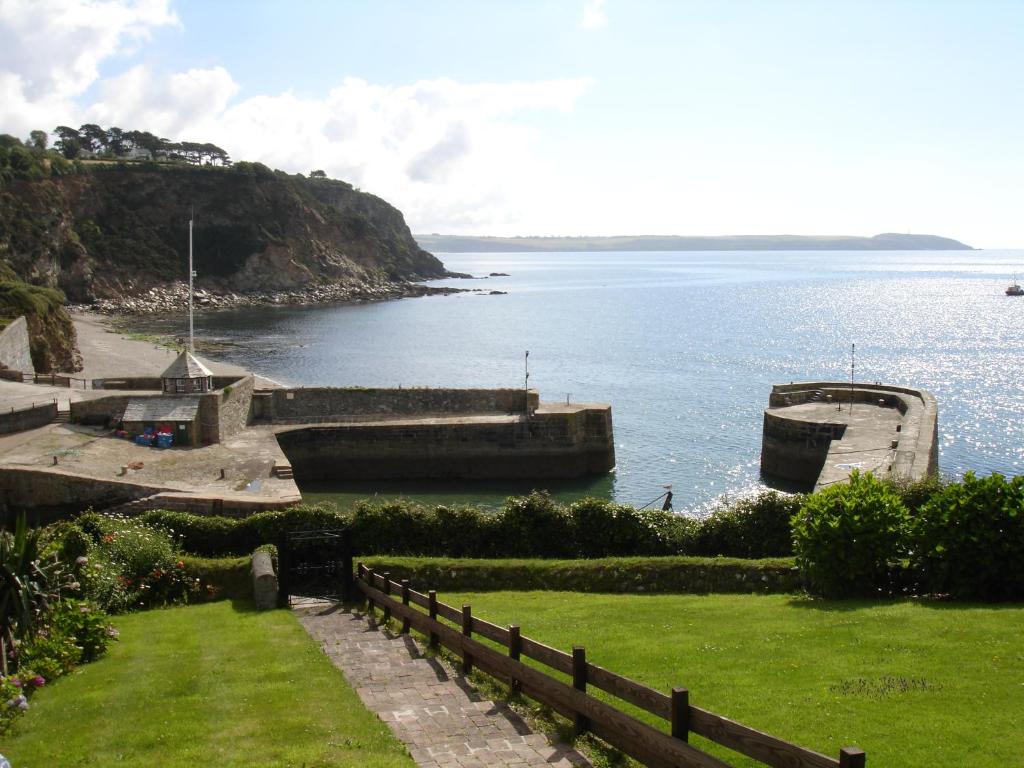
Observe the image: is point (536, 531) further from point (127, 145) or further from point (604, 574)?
point (127, 145)

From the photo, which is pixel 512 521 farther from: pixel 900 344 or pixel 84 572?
pixel 900 344

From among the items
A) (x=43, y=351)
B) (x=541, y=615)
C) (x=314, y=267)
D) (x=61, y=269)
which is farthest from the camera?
(x=314, y=267)

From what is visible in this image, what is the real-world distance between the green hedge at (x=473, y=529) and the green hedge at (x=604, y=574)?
2.06m

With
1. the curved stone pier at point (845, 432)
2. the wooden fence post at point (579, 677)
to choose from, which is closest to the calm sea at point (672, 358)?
the curved stone pier at point (845, 432)

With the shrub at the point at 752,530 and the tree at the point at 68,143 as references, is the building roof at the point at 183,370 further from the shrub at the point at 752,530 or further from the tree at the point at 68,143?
the tree at the point at 68,143

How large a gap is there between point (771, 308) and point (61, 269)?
94.5 metres

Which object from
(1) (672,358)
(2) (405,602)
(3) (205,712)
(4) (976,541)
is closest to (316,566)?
(2) (405,602)

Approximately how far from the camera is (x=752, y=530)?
783 inches

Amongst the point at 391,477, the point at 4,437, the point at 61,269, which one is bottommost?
the point at 391,477

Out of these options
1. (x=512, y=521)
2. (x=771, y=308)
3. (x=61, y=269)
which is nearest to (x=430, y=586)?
(x=512, y=521)

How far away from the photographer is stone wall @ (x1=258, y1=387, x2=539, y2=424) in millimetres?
38000

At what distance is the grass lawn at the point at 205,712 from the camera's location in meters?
8.52

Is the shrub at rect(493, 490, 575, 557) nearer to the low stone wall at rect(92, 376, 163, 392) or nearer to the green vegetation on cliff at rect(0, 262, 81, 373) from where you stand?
the low stone wall at rect(92, 376, 163, 392)

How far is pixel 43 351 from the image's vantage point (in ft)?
192
